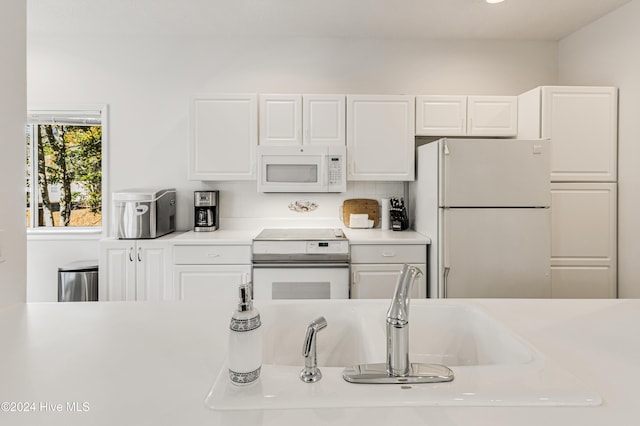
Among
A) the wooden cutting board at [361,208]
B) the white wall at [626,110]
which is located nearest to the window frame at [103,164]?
the wooden cutting board at [361,208]

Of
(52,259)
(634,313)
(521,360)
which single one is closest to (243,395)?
(521,360)

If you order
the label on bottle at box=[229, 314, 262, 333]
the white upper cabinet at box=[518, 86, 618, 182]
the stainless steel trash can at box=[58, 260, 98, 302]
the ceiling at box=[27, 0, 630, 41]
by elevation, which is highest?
the ceiling at box=[27, 0, 630, 41]

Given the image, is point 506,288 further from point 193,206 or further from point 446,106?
point 193,206

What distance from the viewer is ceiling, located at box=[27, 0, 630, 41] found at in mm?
2807

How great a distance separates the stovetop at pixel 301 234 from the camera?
2.88m

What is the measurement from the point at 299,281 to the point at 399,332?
6.76 ft

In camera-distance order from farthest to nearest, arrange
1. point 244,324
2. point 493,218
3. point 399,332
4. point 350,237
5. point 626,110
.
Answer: point 350,237 → point 626,110 → point 493,218 → point 399,332 → point 244,324

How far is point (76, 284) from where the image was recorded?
3.10 meters

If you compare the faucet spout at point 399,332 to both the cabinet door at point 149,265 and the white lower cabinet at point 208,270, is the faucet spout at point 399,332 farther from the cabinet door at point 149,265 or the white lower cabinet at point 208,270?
the cabinet door at point 149,265

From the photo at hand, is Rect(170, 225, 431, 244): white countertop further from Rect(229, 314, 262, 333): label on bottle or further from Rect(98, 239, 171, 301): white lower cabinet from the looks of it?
Rect(229, 314, 262, 333): label on bottle

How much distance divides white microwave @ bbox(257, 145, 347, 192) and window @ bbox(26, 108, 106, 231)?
1637 mm

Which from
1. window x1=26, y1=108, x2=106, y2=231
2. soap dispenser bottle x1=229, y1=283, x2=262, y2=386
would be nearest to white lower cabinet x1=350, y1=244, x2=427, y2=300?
soap dispenser bottle x1=229, y1=283, x2=262, y2=386

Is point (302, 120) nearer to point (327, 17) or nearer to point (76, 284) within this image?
point (327, 17)

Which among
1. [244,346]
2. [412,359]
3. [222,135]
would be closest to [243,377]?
[244,346]
